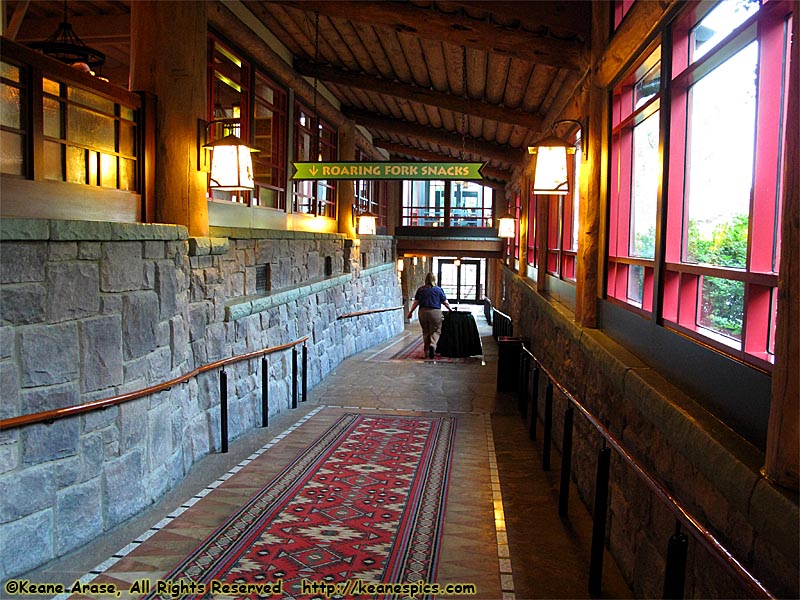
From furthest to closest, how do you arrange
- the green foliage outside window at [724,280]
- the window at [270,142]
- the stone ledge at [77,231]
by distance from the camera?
1. the window at [270,142]
2. the stone ledge at [77,231]
3. the green foliage outside window at [724,280]

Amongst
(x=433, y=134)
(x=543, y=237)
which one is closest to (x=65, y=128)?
(x=543, y=237)

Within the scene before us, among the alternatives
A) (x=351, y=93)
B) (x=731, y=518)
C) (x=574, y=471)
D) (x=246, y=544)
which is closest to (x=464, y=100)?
(x=351, y=93)

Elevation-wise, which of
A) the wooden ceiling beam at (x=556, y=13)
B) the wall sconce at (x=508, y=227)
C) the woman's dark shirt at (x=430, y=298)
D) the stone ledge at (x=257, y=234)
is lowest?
the woman's dark shirt at (x=430, y=298)

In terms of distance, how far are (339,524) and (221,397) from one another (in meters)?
2.11

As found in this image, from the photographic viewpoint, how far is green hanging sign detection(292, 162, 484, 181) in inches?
261

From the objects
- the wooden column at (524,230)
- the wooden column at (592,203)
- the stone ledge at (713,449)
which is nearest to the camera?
the stone ledge at (713,449)

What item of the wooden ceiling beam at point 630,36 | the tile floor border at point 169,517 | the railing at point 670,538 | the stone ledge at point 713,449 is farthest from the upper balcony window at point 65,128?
the stone ledge at point 713,449

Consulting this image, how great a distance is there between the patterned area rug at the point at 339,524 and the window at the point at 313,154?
17.7 ft

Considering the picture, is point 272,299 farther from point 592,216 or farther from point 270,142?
point 592,216

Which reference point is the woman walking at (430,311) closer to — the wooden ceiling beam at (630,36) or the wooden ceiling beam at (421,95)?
the wooden ceiling beam at (421,95)

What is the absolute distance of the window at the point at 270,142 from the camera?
9.18 m

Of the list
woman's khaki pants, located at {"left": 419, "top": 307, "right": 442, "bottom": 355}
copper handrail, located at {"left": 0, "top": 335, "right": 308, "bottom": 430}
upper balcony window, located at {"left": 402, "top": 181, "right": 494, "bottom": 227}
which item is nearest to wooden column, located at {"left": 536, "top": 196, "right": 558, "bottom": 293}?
woman's khaki pants, located at {"left": 419, "top": 307, "right": 442, "bottom": 355}

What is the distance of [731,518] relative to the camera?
2.33m

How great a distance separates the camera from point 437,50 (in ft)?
27.0
